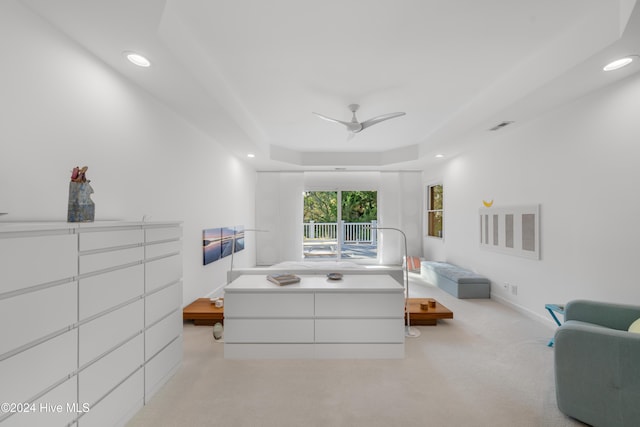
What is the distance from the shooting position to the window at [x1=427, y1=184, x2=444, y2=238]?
6.55 m

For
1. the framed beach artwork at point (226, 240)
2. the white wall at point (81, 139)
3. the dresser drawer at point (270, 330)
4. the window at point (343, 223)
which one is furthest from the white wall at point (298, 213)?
the dresser drawer at point (270, 330)

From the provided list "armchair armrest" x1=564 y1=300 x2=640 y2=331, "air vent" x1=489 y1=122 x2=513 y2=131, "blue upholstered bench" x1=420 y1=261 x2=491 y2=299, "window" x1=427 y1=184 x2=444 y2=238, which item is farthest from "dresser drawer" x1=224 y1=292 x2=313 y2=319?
"window" x1=427 y1=184 x2=444 y2=238

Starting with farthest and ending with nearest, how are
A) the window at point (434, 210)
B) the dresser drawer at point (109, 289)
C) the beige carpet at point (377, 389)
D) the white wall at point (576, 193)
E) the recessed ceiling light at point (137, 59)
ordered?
the window at point (434, 210), the white wall at point (576, 193), the recessed ceiling light at point (137, 59), the beige carpet at point (377, 389), the dresser drawer at point (109, 289)

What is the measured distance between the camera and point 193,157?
3764 mm

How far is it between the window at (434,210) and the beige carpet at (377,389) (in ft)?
12.4

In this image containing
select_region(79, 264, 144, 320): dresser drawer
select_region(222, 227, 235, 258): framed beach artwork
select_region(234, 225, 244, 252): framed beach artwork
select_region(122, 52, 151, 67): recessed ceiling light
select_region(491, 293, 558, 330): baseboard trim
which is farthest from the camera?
select_region(234, 225, 244, 252): framed beach artwork

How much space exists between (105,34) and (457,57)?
9.23 feet

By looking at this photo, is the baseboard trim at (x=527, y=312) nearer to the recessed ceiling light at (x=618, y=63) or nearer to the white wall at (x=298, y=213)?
the recessed ceiling light at (x=618, y=63)

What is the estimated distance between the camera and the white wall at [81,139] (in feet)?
5.33

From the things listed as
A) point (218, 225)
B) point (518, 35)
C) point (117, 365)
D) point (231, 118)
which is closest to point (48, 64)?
point (231, 118)

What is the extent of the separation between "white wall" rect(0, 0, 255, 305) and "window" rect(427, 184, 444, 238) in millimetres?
5313

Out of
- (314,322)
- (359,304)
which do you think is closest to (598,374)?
(359,304)

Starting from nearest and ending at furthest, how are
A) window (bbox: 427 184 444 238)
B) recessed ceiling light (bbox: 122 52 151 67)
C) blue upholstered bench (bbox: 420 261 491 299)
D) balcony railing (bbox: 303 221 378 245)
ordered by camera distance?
recessed ceiling light (bbox: 122 52 151 67), blue upholstered bench (bbox: 420 261 491 299), window (bbox: 427 184 444 238), balcony railing (bbox: 303 221 378 245)

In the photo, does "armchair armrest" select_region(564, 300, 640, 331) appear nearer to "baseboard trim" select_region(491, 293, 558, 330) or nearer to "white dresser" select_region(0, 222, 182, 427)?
"baseboard trim" select_region(491, 293, 558, 330)
